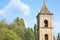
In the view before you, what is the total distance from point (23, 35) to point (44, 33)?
116 ft

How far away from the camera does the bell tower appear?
32625 mm

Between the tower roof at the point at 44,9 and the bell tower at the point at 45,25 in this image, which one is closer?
the bell tower at the point at 45,25

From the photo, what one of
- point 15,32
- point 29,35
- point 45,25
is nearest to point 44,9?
point 45,25

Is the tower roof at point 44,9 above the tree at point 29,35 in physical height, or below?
above

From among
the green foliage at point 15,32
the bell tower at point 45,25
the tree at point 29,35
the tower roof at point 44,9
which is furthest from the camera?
the tree at point 29,35

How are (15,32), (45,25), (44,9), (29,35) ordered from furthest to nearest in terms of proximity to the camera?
(29,35), (15,32), (44,9), (45,25)

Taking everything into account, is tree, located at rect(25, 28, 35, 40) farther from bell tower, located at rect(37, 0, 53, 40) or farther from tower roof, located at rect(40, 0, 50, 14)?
bell tower, located at rect(37, 0, 53, 40)

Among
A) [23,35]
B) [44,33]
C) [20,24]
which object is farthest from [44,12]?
[20,24]

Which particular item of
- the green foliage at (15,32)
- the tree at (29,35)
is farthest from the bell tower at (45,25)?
the tree at (29,35)

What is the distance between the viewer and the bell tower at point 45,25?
32625mm

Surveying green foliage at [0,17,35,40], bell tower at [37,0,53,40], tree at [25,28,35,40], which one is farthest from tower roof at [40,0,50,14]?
tree at [25,28,35,40]

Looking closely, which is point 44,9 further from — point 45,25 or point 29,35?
point 29,35

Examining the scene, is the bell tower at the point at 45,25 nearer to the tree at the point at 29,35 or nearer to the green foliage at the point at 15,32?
the green foliage at the point at 15,32

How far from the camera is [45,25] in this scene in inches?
1310
